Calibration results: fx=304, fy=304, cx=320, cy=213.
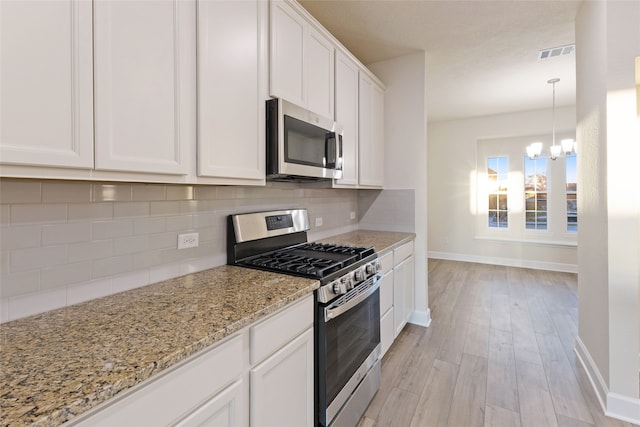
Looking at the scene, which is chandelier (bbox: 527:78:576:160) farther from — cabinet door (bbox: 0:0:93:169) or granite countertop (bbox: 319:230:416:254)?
cabinet door (bbox: 0:0:93:169)

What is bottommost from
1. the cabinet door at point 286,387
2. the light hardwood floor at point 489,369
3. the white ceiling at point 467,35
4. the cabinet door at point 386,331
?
the light hardwood floor at point 489,369

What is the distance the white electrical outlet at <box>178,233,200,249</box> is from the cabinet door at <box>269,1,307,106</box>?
0.87 m

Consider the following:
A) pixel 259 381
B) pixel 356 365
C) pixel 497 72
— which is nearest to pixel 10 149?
pixel 259 381

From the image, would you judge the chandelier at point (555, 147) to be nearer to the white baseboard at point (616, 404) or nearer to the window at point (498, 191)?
the window at point (498, 191)

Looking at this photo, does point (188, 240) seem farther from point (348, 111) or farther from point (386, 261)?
Result: point (348, 111)

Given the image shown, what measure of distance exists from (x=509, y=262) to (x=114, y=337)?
6.22 meters

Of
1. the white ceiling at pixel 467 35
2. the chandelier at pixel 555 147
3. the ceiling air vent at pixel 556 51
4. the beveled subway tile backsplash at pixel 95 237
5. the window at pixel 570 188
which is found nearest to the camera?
the beveled subway tile backsplash at pixel 95 237

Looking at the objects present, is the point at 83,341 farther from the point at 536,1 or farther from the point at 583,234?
the point at 536,1

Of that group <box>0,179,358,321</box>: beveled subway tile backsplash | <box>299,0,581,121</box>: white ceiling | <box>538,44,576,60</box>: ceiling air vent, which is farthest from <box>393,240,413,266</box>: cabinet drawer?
<box>538,44,576,60</box>: ceiling air vent

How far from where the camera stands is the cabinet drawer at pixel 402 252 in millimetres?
2561

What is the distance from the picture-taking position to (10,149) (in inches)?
31.0

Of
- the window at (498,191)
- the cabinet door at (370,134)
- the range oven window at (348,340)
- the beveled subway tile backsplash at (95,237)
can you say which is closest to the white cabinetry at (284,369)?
the range oven window at (348,340)

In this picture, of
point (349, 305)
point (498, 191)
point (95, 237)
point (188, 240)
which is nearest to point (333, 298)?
point (349, 305)

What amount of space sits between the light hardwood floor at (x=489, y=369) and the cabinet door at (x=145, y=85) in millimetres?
1836
